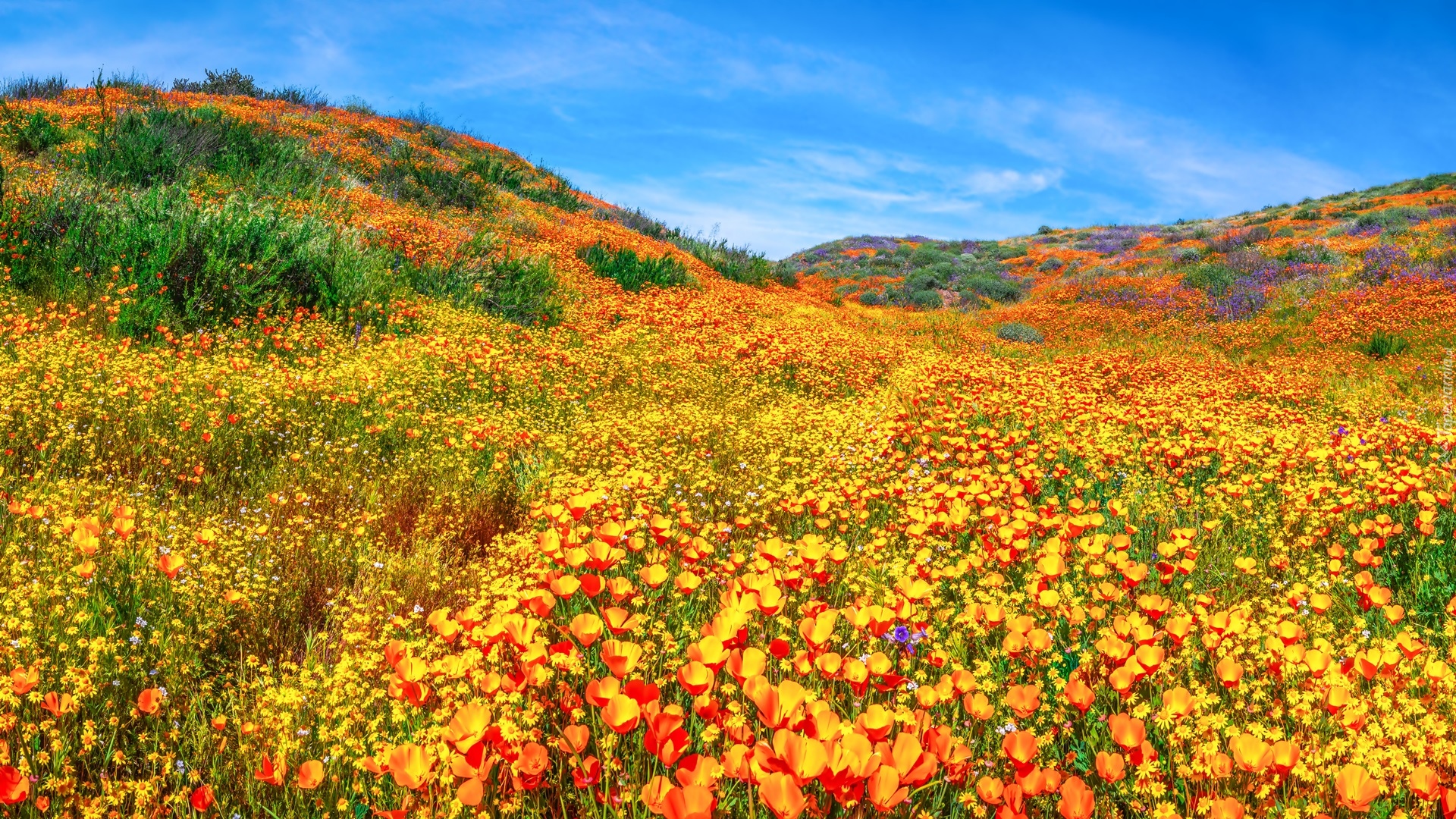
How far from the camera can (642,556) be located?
2924mm

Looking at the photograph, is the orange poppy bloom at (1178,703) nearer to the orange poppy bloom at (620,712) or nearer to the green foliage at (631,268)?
the orange poppy bloom at (620,712)

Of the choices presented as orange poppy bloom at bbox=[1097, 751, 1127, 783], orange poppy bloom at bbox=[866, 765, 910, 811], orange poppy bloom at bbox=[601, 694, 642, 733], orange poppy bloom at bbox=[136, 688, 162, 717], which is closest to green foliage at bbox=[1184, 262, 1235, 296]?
orange poppy bloom at bbox=[1097, 751, 1127, 783]

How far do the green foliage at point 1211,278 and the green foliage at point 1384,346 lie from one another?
575 cm

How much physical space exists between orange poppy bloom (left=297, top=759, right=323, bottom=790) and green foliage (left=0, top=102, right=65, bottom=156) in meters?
14.1

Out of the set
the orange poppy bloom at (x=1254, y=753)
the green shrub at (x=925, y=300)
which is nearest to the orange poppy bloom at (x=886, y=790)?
the orange poppy bloom at (x=1254, y=753)

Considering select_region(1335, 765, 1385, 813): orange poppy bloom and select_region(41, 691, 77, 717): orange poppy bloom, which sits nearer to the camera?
select_region(1335, 765, 1385, 813): orange poppy bloom

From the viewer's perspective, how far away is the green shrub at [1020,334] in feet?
47.9

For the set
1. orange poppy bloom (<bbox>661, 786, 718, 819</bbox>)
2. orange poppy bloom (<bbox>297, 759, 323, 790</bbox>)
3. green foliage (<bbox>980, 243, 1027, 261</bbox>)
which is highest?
green foliage (<bbox>980, 243, 1027, 261</bbox>)

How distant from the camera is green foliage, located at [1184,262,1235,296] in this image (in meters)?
16.4

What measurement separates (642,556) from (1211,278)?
1859cm

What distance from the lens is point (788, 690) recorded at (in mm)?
1410

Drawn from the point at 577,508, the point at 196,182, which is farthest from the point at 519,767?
the point at 196,182

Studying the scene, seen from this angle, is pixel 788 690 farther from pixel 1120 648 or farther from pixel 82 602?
pixel 82 602

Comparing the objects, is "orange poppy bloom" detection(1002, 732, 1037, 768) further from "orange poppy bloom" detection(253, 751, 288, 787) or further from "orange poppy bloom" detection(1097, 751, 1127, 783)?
"orange poppy bloom" detection(253, 751, 288, 787)
